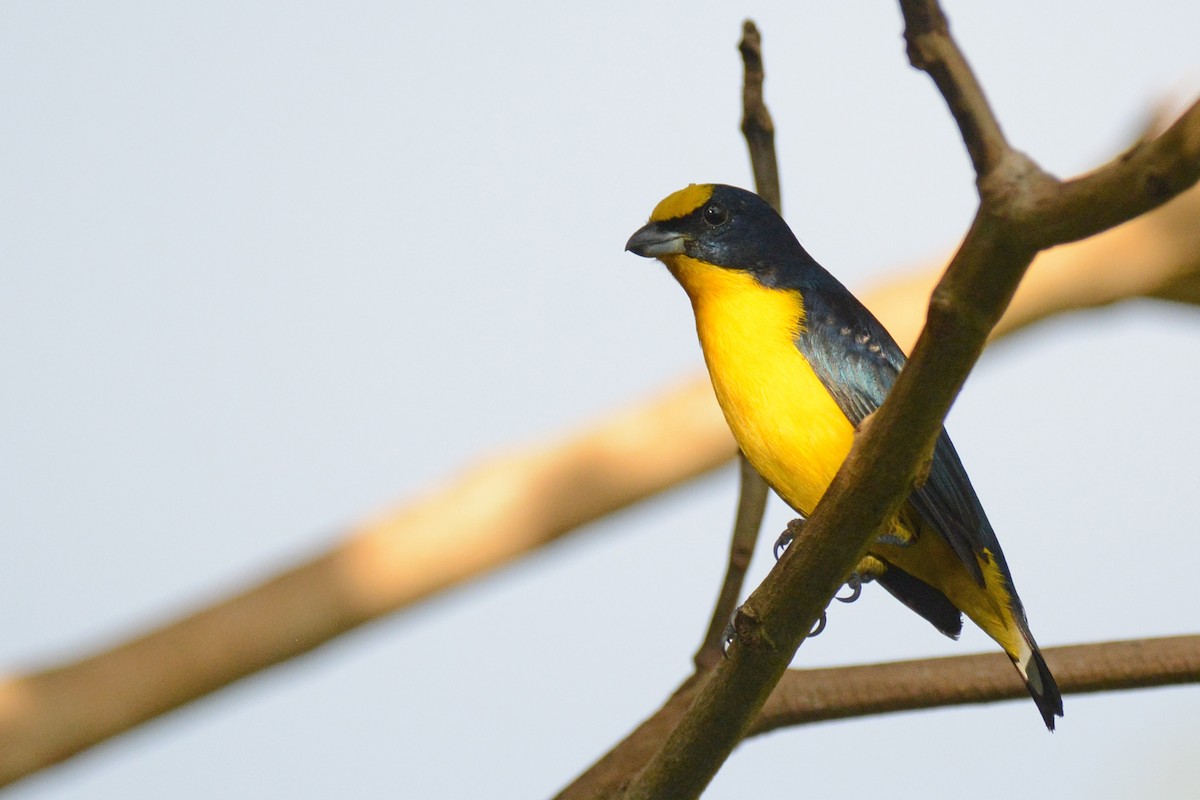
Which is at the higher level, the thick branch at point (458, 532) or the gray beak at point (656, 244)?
the gray beak at point (656, 244)

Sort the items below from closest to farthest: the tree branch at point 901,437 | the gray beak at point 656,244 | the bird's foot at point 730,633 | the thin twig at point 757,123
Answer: the tree branch at point 901,437, the bird's foot at point 730,633, the thin twig at point 757,123, the gray beak at point 656,244

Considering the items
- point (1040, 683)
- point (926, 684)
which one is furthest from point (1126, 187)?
point (926, 684)

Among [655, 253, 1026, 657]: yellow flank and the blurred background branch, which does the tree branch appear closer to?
[655, 253, 1026, 657]: yellow flank

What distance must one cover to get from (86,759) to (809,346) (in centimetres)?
389

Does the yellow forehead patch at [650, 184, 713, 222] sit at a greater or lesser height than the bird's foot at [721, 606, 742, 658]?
greater

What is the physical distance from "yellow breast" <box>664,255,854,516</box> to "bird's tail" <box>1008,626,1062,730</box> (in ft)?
2.16

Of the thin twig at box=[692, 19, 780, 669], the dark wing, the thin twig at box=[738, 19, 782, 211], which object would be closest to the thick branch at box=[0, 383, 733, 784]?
the thin twig at box=[738, 19, 782, 211]

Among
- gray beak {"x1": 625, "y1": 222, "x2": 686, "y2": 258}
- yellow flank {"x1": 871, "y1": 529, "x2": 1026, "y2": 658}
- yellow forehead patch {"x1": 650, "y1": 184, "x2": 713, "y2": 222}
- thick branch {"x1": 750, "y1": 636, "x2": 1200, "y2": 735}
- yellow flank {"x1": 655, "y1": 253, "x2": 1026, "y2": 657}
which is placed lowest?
thick branch {"x1": 750, "y1": 636, "x2": 1200, "y2": 735}

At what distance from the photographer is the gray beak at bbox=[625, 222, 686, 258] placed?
13.3 ft

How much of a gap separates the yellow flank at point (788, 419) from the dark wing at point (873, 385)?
0.04 m

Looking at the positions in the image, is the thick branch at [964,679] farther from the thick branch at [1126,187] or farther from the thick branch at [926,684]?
the thick branch at [1126,187]

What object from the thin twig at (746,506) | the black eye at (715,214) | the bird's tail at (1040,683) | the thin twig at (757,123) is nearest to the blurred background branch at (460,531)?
the thin twig at (757,123)

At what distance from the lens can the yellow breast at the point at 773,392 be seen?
3.57 meters

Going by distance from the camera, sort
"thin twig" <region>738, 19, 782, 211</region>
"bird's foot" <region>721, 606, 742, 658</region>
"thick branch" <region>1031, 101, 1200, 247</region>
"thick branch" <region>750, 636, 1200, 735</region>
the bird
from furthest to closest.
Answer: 1. "thin twig" <region>738, 19, 782, 211</region>
2. "thick branch" <region>750, 636, 1200, 735</region>
3. the bird
4. "bird's foot" <region>721, 606, 742, 658</region>
5. "thick branch" <region>1031, 101, 1200, 247</region>
